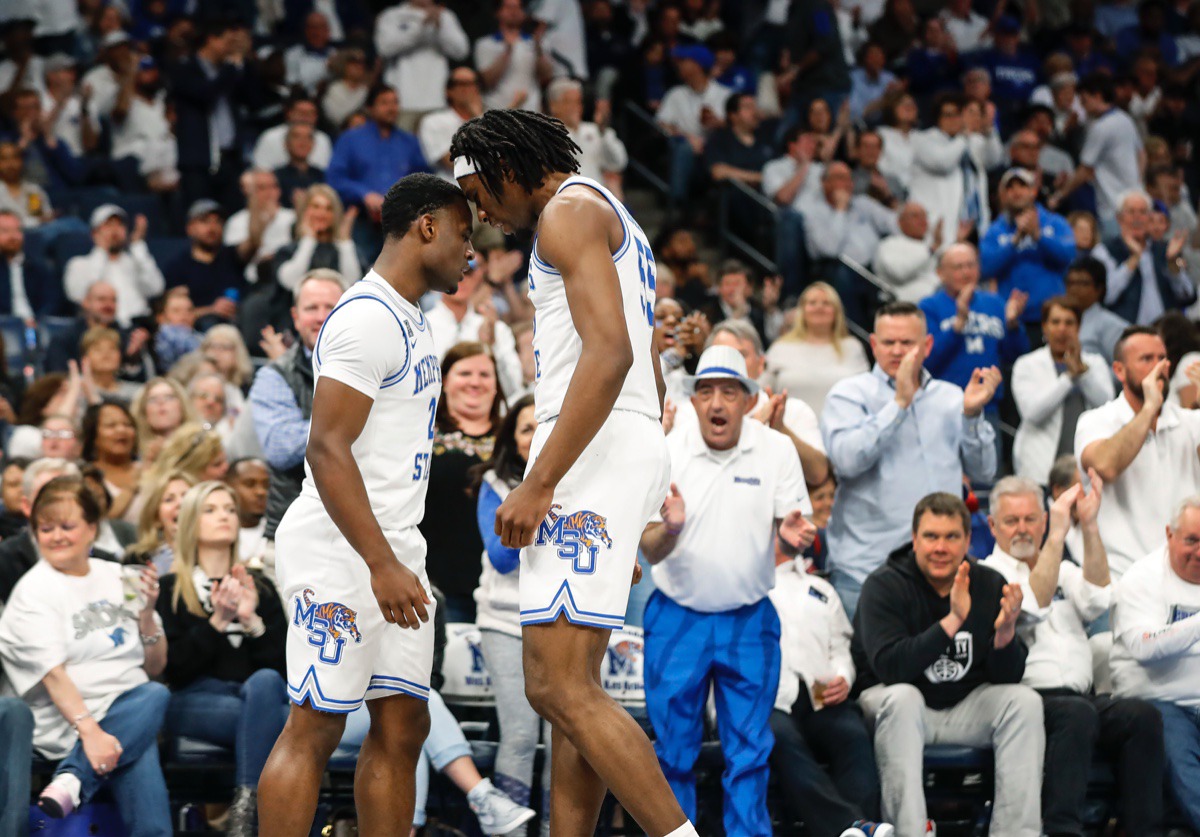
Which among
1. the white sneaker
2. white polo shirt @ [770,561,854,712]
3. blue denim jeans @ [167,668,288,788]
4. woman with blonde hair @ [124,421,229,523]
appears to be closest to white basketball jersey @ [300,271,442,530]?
the white sneaker

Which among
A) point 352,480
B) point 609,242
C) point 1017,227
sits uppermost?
point 1017,227

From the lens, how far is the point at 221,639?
6.40m

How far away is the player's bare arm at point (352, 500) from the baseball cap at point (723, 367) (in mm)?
2258

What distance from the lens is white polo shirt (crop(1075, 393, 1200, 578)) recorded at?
23.7ft

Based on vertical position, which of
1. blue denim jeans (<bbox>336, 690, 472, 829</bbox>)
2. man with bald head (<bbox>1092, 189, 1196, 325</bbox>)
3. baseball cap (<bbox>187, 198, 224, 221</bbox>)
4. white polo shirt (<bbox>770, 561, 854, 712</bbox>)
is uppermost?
baseball cap (<bbox>187, 198, 224, 221</bbox>)

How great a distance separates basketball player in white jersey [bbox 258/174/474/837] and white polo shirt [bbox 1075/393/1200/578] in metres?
3.98

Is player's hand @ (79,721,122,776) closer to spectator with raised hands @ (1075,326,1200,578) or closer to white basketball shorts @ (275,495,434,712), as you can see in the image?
white basketball shorts @ (275,495,434,712)

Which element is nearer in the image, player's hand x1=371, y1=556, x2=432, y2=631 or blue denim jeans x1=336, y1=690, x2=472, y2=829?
player's hand x1=371, y1=556, x2=432, y2=631

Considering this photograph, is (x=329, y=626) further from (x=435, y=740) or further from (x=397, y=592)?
(x=435, y=740)

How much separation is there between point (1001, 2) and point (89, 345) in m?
9.86

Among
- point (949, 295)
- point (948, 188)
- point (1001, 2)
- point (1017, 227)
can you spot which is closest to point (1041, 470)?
point (949, 295)

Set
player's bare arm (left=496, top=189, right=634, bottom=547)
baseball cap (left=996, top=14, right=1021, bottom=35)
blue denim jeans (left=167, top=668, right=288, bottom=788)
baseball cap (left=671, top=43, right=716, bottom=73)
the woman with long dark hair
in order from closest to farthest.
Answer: player's bare arm (left=496, top=189, right=634, bottom=547) < blue denim jeans (left=167, top=668, right=288, bottom=788) < the woman with long dark hair < baseball cap (left=671, top=43, right=716, bottom=73) < baseball cap (left=996, top=14, right=1021, bottom=35)

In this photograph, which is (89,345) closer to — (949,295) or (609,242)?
(949,295)

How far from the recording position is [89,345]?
926 cm
